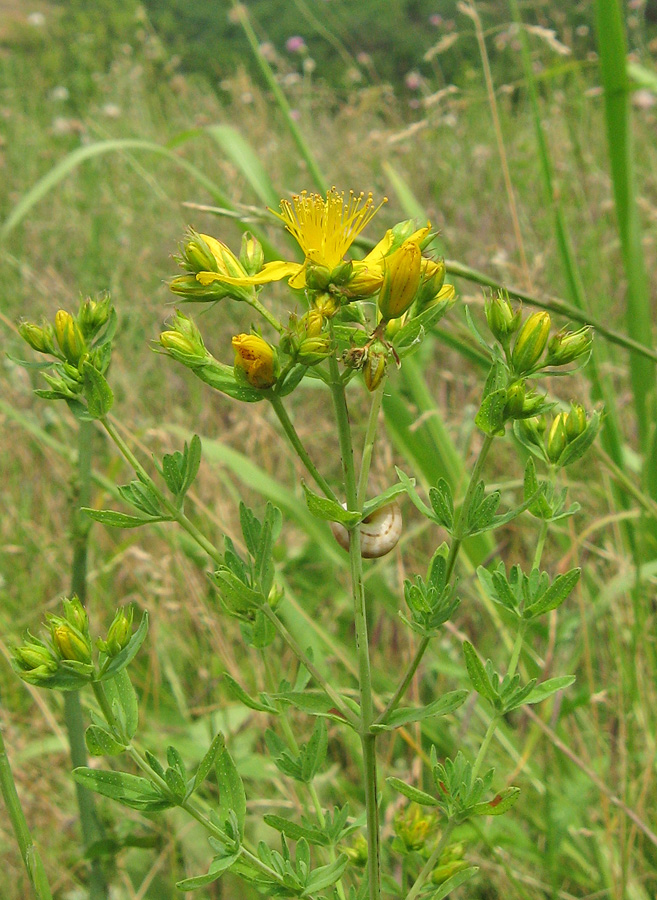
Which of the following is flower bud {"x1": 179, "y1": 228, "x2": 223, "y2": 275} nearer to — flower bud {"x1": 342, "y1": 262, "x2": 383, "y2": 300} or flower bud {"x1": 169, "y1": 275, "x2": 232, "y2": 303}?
flower bud {"x1": 169, "y1": 275, "x2": 232, "y2": 303}

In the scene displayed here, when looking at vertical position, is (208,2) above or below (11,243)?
above

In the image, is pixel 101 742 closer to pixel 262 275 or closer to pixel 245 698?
pixel 245 698

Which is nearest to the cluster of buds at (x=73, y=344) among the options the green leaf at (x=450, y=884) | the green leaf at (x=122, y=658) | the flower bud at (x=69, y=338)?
the flower bud at (x=69, y=338)

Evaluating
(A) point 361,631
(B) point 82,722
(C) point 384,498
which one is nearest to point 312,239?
Result: (C) point 384,498

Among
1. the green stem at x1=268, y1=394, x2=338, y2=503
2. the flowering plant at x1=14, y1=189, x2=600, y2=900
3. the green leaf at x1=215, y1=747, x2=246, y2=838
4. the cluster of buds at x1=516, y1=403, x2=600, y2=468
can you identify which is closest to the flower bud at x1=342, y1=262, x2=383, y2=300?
the flowering plant at x1=14, y1=189, x2=600, y2=900

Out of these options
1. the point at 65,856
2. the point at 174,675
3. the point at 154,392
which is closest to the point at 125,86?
the point at 154,392

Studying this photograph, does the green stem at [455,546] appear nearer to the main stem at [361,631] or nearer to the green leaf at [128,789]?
the main stem at [361,631]

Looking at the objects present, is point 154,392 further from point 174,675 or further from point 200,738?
point 200,738
